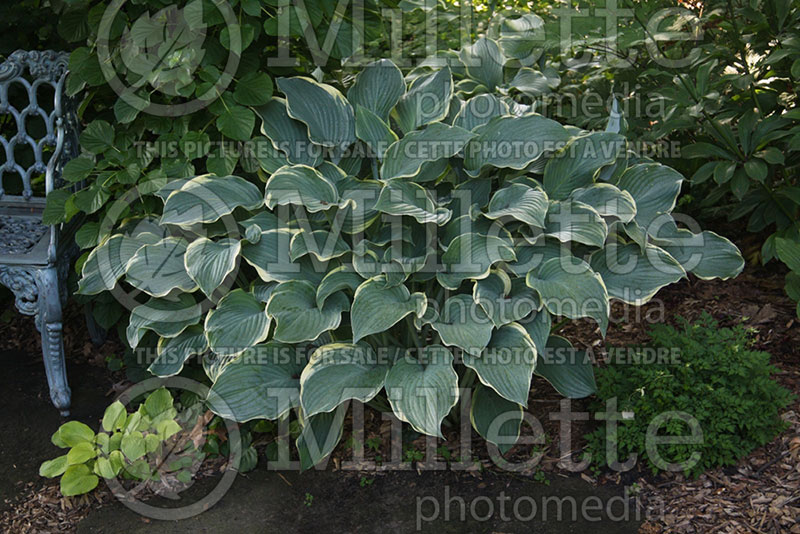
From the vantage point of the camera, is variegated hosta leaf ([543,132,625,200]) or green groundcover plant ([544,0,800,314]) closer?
variegated hosta leaf ([543,132,625,200])

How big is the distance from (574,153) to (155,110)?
1.46 meters

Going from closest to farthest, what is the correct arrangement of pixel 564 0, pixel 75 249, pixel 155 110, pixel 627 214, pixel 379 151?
pixel 627 214
pixel 379 151
pixel 155 110
pixel 75 249
pixel 564 0

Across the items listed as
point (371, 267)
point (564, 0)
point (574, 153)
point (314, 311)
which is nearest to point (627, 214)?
point (574, 153)

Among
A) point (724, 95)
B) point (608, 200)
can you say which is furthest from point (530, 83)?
point (608, 200)

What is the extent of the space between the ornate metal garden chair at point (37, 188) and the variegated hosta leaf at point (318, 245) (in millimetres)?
1016

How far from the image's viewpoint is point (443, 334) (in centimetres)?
211

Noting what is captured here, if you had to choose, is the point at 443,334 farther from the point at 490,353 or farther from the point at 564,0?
the point at 564,0

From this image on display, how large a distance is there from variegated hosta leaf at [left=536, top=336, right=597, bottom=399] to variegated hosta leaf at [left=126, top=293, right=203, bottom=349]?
1178 millimetres

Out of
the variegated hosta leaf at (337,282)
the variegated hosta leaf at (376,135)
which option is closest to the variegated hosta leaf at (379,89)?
the variegated hosta leaf at (376,135)

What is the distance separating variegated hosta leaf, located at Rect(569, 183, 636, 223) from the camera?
2.25 metres

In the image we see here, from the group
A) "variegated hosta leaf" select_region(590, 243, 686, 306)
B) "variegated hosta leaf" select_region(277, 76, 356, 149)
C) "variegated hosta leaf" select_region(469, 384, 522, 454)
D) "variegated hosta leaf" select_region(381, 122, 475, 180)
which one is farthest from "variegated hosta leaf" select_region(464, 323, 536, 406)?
"variegated hosta leaf" select_region(277, 76, 356, 149)

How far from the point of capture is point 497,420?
2.35 metres

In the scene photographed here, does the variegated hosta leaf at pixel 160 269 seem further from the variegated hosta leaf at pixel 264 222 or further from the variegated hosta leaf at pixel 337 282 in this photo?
the variegated hosta leaf at pixel 337 282

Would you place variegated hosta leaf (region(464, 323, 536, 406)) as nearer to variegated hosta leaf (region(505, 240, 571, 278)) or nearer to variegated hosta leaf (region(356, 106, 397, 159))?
variegated hosta leaf (region(505, 240, 571, 278))
